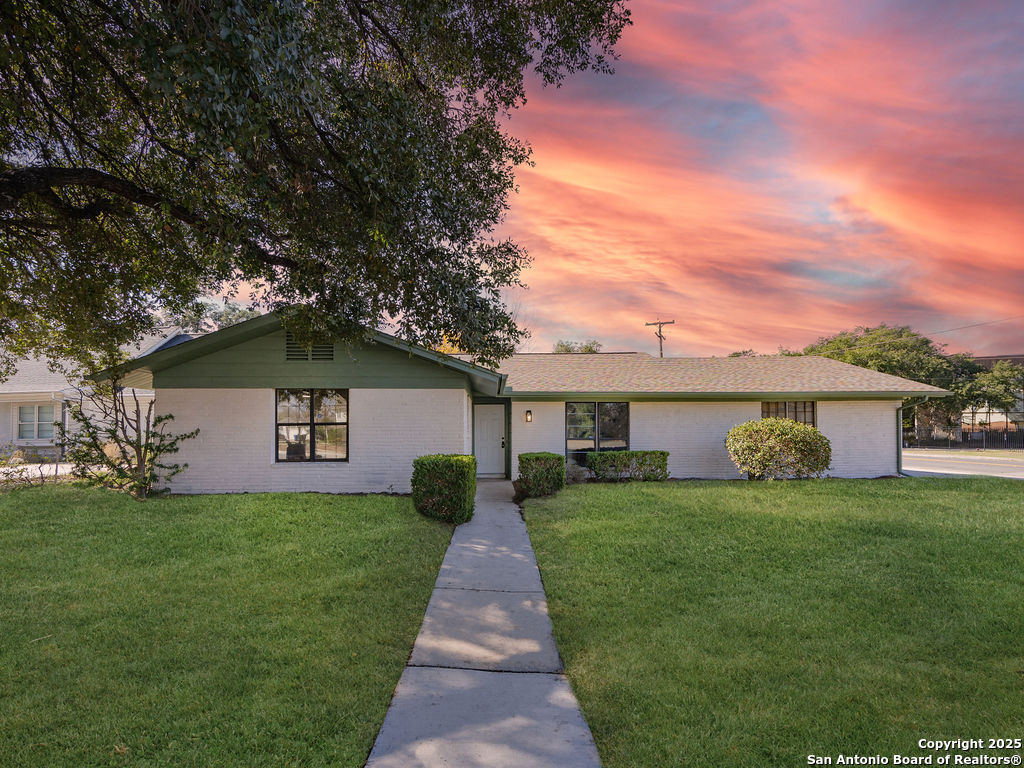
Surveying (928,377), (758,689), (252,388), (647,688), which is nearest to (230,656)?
(647,688)

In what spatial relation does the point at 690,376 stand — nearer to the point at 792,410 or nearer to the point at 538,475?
the point at 792,410

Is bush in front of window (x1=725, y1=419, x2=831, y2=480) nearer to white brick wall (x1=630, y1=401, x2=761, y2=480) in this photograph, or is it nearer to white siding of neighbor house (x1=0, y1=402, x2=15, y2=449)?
white brick wall (x1=630, y1=401, x2=761, y2=480)

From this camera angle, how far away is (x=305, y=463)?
11.6 m

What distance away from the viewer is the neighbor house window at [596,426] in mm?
15023

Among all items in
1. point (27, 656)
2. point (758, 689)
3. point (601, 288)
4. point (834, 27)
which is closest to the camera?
point (758, 689)

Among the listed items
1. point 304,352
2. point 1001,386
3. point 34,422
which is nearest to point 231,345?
point 304,352

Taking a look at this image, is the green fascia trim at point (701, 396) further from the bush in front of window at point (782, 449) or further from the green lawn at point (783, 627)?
the green lawn at point (783, 627)

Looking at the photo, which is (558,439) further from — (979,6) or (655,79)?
(979,6)

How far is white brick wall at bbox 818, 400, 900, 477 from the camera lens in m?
15.2

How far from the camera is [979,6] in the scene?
22.6 ft

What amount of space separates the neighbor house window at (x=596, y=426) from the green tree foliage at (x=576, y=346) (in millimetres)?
27596

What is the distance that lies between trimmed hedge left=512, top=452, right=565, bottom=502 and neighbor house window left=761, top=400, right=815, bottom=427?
7.34 metres

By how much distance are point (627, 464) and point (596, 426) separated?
154 centimetres

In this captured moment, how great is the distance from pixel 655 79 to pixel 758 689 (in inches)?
338
